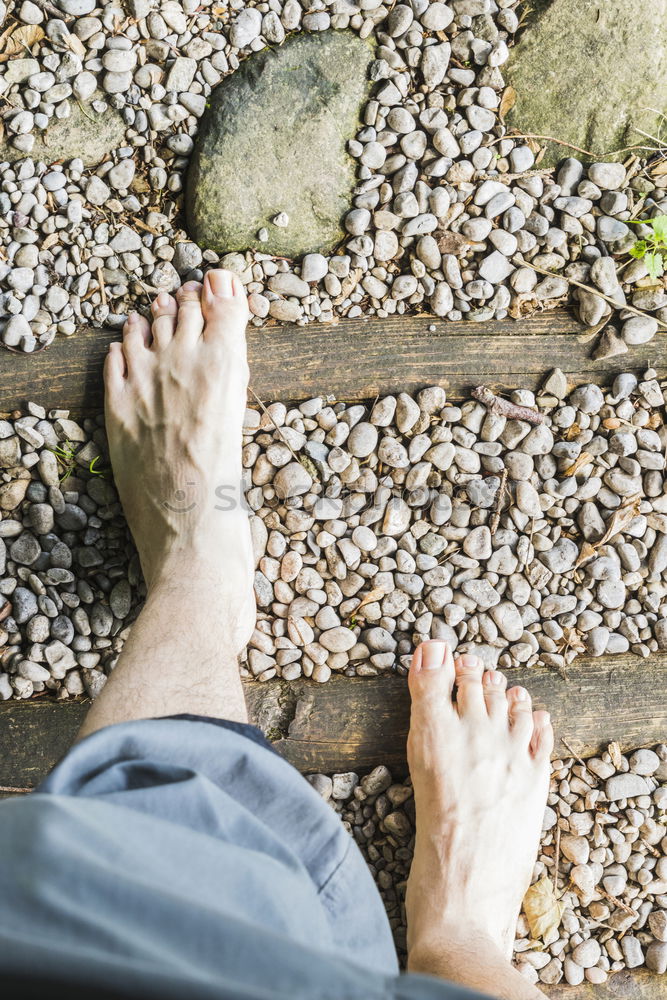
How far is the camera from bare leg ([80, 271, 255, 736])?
5.06ft

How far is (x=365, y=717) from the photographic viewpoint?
1663 millimetres

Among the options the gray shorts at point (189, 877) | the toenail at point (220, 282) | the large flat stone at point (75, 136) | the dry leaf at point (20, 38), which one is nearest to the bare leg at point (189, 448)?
the toenail at point (220, 282)

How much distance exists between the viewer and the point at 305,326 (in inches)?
64.7

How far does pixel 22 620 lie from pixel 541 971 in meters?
1.34

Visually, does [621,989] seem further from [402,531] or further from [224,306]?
[224,306]

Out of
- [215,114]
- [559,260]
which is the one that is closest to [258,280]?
[215,114]

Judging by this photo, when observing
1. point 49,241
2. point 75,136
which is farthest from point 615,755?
point 75,136

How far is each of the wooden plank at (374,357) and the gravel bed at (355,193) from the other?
0.12ft

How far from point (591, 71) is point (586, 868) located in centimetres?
168

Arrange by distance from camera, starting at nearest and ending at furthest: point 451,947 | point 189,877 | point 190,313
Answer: point 189,877 < point 451,947 < point 190,313

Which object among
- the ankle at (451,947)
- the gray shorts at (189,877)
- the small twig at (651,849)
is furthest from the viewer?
the small twig at (651,849)

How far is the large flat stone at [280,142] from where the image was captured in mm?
1569

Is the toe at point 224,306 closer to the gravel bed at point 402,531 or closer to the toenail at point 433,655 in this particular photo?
the gravel bed at point 402,531

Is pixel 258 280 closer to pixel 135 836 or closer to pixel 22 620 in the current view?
pixel 22 620
